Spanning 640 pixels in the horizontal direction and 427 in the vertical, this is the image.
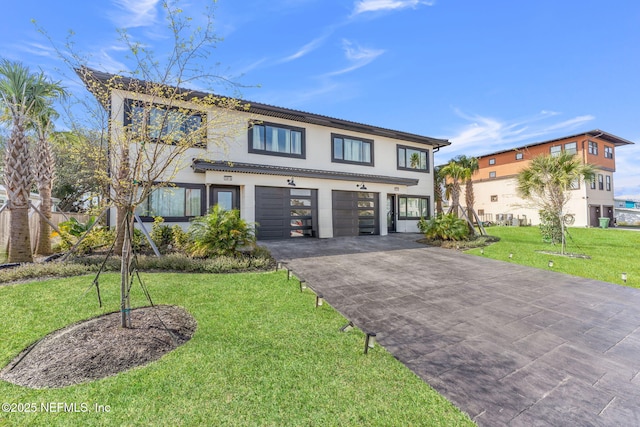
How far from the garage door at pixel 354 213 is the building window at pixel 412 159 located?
3353 millimetres

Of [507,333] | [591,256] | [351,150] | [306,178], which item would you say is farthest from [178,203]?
[591,256]

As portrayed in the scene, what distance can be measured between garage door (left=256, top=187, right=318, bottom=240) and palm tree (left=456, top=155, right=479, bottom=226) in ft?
28.5

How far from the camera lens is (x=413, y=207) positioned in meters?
16.5

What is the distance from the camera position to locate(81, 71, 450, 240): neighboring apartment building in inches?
407

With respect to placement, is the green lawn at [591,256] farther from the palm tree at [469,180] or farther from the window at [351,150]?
the window at [351,150]

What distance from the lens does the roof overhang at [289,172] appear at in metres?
9.86

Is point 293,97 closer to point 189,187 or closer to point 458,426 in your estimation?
point 189,187

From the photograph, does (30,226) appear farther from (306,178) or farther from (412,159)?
(412,159)

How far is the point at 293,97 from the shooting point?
1109 cm

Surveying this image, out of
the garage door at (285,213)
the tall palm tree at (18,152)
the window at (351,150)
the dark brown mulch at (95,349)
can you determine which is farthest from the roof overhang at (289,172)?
the dark brown mulch at (95,349)

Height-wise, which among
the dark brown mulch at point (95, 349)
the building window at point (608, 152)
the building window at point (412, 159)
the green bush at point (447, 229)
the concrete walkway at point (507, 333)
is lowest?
the concrete walkway at point (507, 333)

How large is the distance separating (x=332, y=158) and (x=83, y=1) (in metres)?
9.96

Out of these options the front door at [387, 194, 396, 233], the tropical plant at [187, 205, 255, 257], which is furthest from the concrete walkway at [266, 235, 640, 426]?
the front door at [387, 194, 396, 233]

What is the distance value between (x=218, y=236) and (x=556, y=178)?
13351mm
